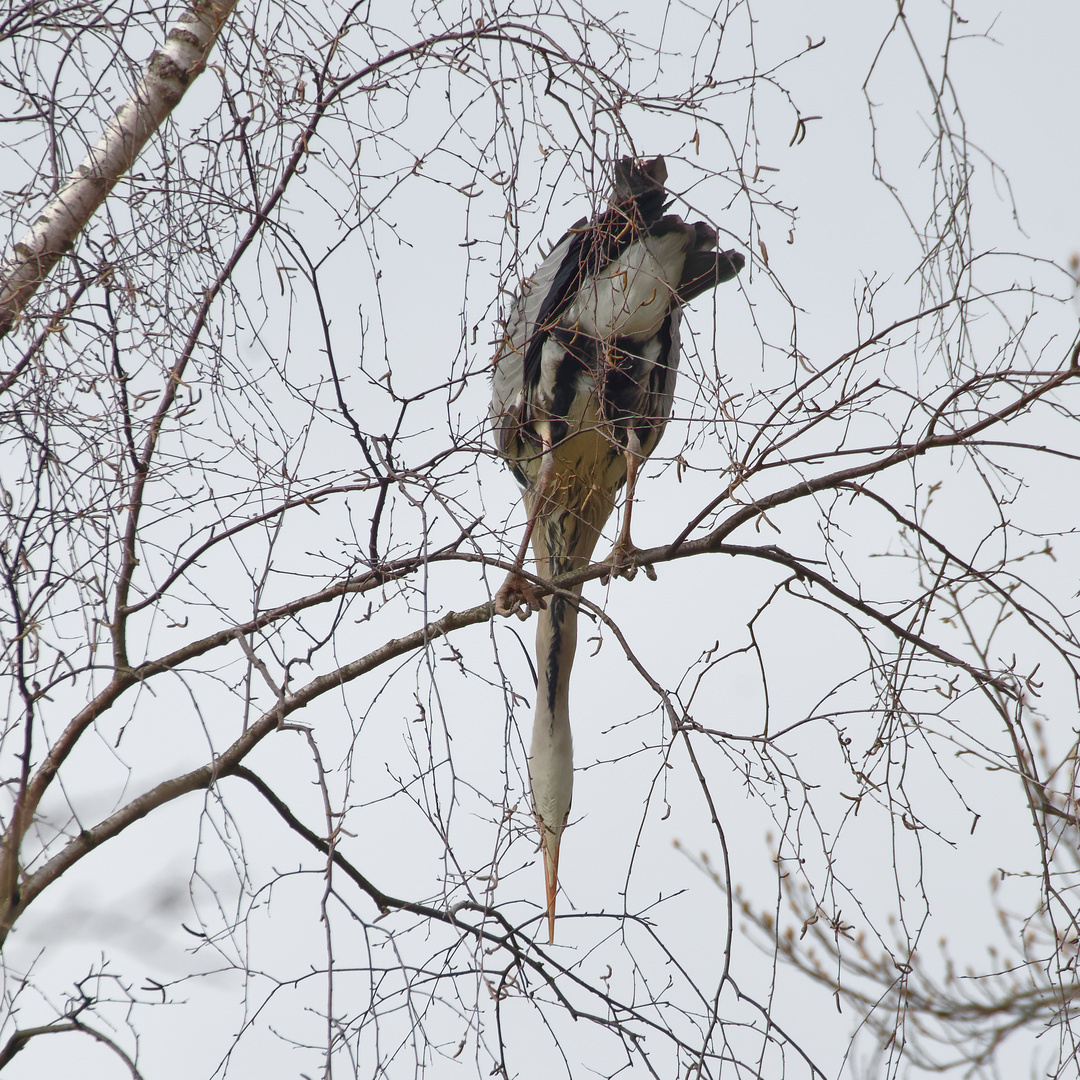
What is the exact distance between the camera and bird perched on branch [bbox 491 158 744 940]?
3.55 meters

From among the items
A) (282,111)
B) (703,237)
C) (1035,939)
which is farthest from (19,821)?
(703,237)

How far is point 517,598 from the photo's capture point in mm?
3551

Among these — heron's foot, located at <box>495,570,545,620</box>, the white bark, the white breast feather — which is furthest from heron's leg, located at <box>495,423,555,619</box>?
the white bark

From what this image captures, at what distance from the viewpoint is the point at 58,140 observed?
95.0 inches

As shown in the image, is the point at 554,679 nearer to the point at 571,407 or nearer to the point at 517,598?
the point at 517,598

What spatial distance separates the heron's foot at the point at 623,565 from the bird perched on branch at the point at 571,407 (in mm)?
11

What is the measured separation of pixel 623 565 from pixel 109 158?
163 centimetres

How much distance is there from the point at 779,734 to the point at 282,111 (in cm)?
A: 178

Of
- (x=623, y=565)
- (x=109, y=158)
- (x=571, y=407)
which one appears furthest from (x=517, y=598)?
(x=109, y=158)

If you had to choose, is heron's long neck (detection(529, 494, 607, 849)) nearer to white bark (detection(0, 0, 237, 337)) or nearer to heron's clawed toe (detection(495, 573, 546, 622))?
heron's clawed toe (detection(495, 573, 546, 622))

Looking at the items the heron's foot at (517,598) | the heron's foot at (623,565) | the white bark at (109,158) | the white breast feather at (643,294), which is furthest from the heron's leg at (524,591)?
the white bark at (109,158)

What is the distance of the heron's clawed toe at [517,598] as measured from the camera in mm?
3553

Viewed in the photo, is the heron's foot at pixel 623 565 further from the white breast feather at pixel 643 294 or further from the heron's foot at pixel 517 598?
the white breast feather at pixel 643 294

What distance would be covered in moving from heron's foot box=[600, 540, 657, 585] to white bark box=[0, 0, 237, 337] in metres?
1.51
